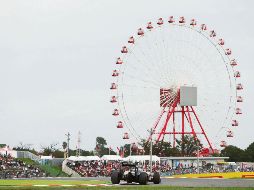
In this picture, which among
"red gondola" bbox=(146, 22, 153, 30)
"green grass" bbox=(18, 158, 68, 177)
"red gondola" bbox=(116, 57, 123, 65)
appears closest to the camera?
"green grass" bbox=(18, 158, 68, 177)

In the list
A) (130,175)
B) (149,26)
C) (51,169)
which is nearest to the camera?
(130,175)

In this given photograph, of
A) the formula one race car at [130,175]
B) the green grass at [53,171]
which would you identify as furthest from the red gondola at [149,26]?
the formula one race car at [130,175]

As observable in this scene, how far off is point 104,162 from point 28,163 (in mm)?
12946

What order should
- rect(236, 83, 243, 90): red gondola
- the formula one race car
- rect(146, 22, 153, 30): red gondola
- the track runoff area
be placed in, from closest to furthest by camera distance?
the track runoff area → the formula one race car → rect(146, 22, 153, 30): red gondola → rect(236, 83, 243, 90): red gondola

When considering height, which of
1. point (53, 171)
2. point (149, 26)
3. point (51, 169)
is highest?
point (149, 26)

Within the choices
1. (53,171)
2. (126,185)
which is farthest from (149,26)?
(126,185)

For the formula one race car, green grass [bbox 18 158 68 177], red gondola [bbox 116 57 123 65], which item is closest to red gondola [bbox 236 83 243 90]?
red gondola [bbox 116 57 123 65]

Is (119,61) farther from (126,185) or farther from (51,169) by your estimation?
(126,185)

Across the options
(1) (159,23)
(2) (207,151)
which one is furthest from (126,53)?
(2) (207,151)

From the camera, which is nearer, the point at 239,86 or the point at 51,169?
the point at 51,169

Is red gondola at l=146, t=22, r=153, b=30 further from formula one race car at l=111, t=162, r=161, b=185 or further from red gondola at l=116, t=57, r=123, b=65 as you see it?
formula one race car at l=111, t=162, r=161, b=185

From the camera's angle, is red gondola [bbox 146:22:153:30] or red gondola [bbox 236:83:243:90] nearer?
red gondola [bbox 146:22:153:30]

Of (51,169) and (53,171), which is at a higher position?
(51,169)

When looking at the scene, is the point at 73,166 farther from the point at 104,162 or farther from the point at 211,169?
the point at 211,169
